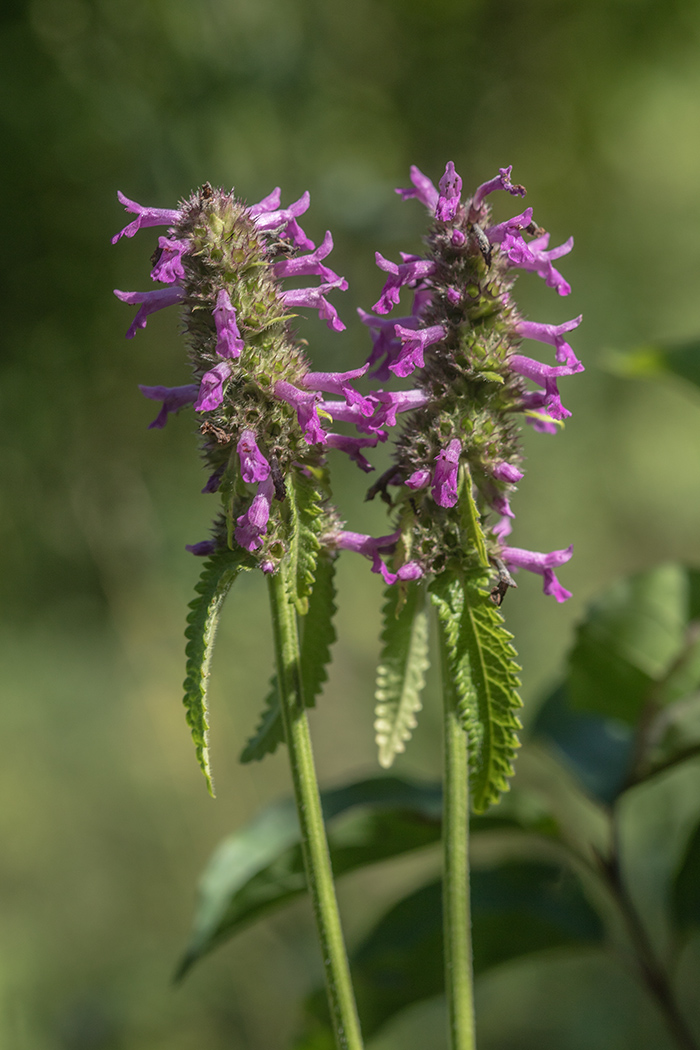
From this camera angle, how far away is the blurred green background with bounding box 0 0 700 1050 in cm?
448

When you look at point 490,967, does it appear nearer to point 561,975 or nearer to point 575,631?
point 575,631

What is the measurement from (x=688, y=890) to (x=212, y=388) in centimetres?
130

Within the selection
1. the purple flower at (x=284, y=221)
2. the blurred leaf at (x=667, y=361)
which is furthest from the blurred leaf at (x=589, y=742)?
the purple flower at (x=284, y=221)

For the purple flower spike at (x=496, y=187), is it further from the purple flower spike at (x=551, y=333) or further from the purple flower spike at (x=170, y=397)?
the purple flower spike at (x=170, y=397)

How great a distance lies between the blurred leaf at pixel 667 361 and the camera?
186cm

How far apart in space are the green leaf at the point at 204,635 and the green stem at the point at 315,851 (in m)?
0.07

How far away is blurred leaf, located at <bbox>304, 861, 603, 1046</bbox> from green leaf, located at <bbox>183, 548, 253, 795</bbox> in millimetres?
842

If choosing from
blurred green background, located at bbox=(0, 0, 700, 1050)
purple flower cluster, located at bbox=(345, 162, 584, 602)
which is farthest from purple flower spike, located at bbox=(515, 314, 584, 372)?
blurred green background, located at bbox=(0, 0, 700, 1050)

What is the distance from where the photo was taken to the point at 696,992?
13.4 feet

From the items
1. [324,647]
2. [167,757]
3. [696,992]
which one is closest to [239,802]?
[167,757]

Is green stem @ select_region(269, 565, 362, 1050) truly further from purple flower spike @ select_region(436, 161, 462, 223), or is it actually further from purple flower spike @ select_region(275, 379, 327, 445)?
purple flower spike @ select_region(436, 161, 462, 223)

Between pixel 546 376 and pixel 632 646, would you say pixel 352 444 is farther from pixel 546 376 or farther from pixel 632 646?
pixel 632 646

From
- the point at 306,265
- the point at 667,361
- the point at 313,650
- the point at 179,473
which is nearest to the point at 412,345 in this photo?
the point at 306,265

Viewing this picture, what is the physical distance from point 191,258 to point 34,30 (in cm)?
561
